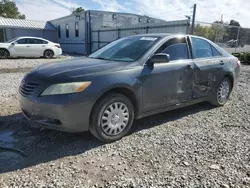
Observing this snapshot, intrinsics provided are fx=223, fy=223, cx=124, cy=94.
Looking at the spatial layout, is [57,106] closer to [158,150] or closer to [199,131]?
[158,150]

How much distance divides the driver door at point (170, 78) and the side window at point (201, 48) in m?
0.28

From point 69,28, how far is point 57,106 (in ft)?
81.4

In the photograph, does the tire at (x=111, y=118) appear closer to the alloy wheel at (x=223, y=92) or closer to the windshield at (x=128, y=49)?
the windshield at (x=128, y=49)

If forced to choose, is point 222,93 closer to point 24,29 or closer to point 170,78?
point 170,78

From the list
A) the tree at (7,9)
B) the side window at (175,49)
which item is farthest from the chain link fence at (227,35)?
the tree at (7,9)

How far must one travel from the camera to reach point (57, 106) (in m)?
2.89

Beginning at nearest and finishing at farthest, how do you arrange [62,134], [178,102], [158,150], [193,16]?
[158,150], [62,134], [178,102], [193,16]

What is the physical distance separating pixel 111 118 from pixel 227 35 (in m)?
15.5

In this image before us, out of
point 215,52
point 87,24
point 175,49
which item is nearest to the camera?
point 175,49

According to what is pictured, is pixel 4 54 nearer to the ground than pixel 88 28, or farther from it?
nearer to the ground

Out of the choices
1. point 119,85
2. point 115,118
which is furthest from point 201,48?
point 115,118

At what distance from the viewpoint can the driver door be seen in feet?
11.9

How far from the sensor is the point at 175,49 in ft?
13.4

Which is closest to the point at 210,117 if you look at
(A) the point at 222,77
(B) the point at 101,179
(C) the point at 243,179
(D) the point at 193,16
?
(A) the point at 222,77
